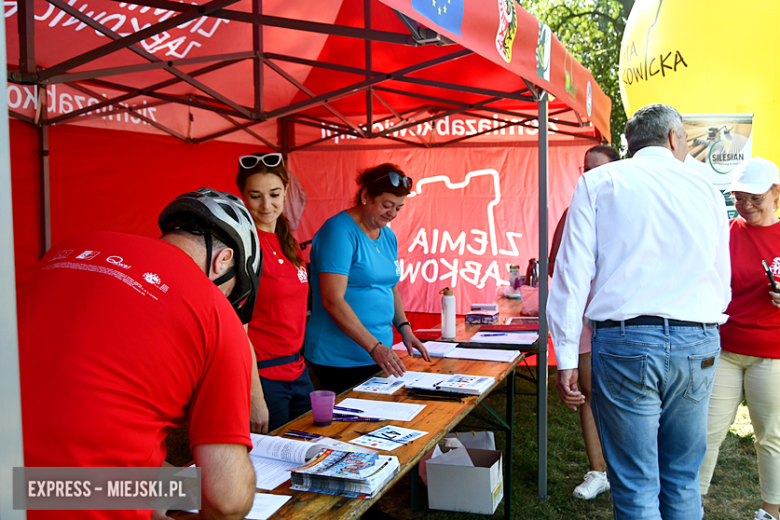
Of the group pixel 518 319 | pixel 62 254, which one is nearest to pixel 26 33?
pixel 62 254

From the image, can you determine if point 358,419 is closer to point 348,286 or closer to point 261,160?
point 348,286

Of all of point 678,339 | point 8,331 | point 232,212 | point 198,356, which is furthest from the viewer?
point 678,339

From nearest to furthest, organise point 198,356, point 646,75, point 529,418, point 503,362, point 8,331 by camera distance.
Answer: point 8,331 < point 198,356 < point 503,362 < point 529,418 < point 646,75

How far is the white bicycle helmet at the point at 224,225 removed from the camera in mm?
1037

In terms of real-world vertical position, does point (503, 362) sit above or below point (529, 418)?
above

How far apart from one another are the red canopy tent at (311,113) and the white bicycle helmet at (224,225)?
0.71 metres

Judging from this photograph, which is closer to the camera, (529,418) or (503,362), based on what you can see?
(503,362)

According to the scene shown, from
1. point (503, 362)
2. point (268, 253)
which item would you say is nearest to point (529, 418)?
point (503, 362)

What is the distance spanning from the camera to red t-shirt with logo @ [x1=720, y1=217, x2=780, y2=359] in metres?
2.74

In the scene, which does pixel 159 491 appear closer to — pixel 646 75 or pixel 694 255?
pixel 694 255

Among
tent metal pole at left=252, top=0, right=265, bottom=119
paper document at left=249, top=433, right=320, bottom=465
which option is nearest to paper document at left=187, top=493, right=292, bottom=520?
paper document at left=249, top=433, right=320, bottom=465

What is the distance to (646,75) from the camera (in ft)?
16.7

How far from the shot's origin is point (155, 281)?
2.96 ft

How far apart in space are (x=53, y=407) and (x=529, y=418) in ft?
A: 14.1
